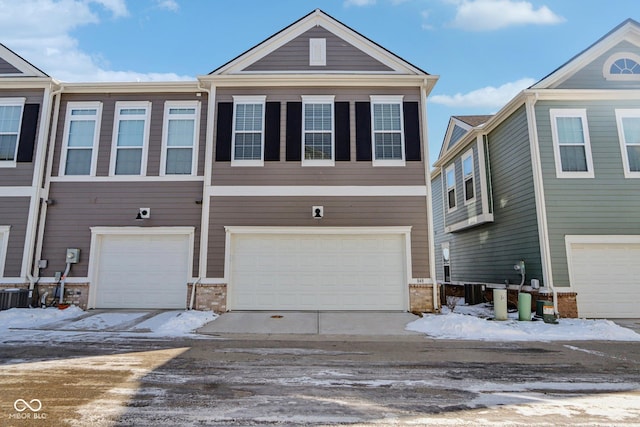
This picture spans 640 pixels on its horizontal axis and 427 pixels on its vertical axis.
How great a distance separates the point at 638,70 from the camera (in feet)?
33.9

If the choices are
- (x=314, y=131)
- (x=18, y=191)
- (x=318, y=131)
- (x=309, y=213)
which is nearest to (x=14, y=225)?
(x=18, y=191)

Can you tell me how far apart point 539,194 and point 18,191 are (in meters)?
14.1

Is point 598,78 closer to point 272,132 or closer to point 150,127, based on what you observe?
point 272,132

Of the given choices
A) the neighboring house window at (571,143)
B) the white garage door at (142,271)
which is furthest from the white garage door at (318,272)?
the neighboring house window at (571,143)

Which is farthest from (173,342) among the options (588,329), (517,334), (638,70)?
(638,70)

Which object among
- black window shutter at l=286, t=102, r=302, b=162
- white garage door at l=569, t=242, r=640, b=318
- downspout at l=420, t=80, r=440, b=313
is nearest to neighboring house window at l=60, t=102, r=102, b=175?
black window shutter at l=286, t=102, r=302, b=162

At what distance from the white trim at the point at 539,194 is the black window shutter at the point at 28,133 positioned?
13746 millimetres

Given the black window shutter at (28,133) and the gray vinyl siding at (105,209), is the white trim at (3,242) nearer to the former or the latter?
Answer: the gray vinyl siding at (105,209)

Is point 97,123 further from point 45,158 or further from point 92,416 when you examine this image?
point 92,416

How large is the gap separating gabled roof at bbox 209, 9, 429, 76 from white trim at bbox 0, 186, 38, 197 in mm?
5931

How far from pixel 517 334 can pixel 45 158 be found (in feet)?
41.8

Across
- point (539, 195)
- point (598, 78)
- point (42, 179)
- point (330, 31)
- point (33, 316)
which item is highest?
point (330, 31)

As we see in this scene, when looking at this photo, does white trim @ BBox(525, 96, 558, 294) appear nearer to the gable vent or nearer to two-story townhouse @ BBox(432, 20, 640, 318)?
two-story townhouse @ BBox(432, 20, 640, 318)

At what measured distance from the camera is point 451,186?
15.0 meters
